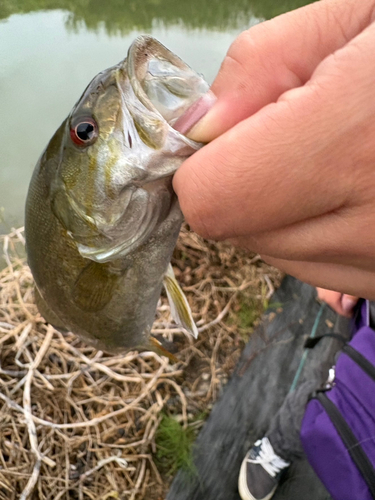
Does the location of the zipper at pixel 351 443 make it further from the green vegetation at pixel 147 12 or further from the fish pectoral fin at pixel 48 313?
the green vegetation at pixel 147 12

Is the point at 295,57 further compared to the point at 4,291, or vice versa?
the point at 4,291

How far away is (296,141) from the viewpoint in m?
0.48

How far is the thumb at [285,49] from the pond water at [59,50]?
213cm

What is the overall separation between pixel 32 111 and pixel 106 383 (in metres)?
1.93

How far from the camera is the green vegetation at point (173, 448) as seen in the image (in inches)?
68.7

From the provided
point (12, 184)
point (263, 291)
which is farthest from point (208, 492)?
point (12, 184)

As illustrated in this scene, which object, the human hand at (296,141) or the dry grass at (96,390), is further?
the dry grass at (96,390)

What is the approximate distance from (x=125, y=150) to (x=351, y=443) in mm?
1186

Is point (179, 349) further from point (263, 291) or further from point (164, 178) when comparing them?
point (164, 178)

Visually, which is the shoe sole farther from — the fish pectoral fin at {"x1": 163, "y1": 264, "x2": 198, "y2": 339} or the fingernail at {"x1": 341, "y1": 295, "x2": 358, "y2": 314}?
the fish pectoral fin at {"x1": 163, "y1": 264, "x2": 198, "y2": 339}

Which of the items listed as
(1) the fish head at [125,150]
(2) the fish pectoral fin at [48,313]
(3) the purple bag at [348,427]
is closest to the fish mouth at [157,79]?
(1) the fish head at [125,150]

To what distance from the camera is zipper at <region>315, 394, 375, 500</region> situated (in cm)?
114

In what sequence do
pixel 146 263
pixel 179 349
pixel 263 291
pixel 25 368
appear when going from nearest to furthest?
pixel 146 263, pixel 25 368, pixel 179 349, pixel 263 291

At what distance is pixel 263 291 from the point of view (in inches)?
91.5
